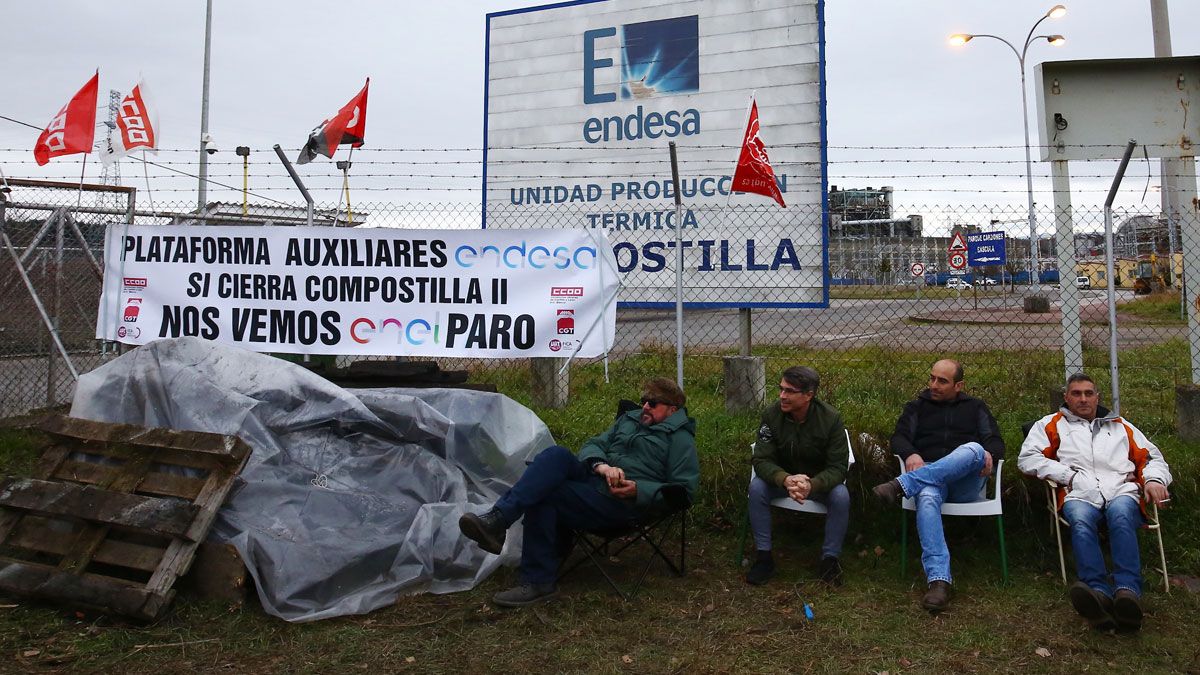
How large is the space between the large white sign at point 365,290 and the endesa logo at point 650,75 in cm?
183

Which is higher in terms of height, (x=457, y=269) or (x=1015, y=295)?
(x=1015, y=295)

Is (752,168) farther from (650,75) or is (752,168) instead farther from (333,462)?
(333,462)

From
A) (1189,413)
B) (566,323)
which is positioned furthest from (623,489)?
(1189,413)

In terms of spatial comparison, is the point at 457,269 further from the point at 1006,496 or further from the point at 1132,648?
the point at 1132,648

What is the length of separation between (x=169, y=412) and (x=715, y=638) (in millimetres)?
3242

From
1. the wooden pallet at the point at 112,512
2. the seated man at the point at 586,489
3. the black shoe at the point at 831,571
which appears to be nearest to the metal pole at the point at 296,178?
the wooden pallet at the point at 112,512

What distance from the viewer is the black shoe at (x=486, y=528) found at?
408 centimetres

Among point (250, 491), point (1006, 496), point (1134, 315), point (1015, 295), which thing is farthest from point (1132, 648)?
point (1015, 295)

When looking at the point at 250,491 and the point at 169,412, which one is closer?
the point at 250,491

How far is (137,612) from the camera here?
3.88 metres

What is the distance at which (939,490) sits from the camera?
448cm

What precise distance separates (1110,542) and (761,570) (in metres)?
1.62

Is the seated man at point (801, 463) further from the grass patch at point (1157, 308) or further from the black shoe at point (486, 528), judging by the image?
the grass patch at point (1157, 308)

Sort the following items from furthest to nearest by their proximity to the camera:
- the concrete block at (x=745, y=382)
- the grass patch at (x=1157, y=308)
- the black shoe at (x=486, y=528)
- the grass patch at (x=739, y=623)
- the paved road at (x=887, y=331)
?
the grass patch at (x=1157, y=308) → the paved road at (x=887, y=331) → the concrete block at (x=745, y=382) → the black shoe at (x=486, y=528) → the grass patch at (x=739, y=623)
